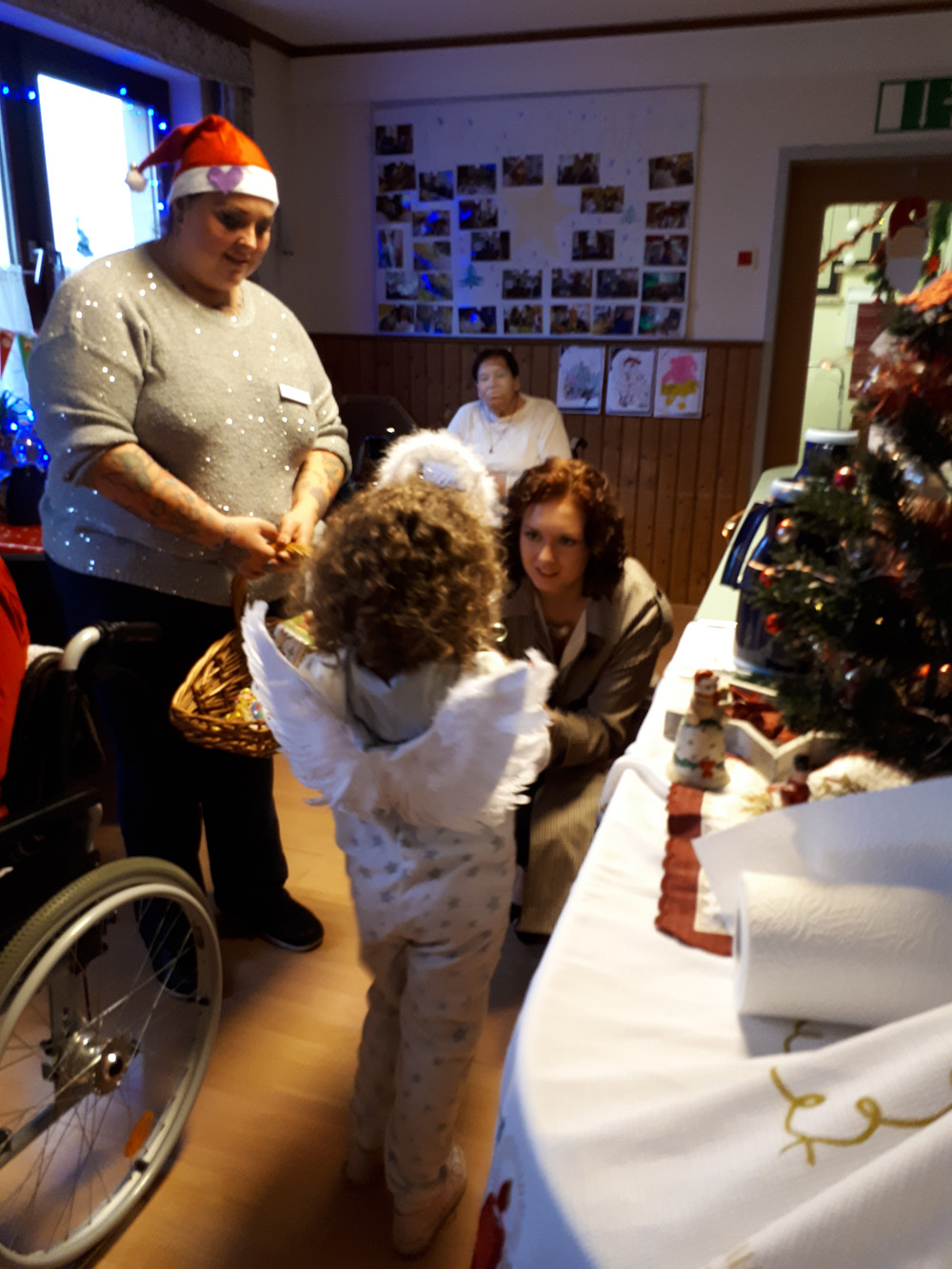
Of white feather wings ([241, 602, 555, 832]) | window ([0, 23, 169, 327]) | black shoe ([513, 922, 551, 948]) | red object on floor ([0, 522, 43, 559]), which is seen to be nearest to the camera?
white feather wings ([241, 602, 555, 832])

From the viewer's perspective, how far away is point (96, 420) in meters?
1.45

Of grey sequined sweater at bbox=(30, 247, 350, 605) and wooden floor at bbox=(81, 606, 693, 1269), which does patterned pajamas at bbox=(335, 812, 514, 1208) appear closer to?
wooden floor at bbox=(81, 606, 693, 1269)

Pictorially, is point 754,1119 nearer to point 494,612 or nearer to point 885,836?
point 885,836

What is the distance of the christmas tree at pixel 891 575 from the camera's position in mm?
746

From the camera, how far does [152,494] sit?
147 cm

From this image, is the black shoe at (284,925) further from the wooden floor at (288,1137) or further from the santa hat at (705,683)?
the santa hat at (705,683)

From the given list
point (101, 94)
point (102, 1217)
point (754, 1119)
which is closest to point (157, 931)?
point (102, 1217)

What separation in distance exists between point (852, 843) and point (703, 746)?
387 mm

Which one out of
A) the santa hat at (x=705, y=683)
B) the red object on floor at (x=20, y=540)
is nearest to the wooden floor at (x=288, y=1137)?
the santa hat at (x=705, y=683)

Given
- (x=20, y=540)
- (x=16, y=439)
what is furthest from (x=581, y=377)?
(x=20, y=540)

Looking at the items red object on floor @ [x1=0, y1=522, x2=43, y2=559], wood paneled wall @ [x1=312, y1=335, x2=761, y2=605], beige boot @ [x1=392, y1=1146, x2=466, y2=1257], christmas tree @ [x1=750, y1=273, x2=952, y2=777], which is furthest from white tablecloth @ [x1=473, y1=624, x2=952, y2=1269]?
wood paneled wall @ [x1=312, y1=335, x2=761, y2=605]

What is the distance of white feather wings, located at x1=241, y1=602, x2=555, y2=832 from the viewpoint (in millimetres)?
1012

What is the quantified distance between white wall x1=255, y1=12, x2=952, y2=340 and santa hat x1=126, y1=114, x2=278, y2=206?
302cm

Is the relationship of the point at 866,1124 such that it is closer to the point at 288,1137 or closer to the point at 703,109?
the point at 288,1137
